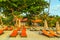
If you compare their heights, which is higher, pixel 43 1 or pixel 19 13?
pixel 43 1

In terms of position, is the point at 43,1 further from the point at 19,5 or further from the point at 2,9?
the point at 2,9

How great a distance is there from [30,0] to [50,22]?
325 inches

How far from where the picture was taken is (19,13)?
1503 inches

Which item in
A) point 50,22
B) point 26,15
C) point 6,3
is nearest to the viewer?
point 50,22

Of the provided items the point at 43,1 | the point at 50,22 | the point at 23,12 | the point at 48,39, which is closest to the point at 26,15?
the point at 23,12

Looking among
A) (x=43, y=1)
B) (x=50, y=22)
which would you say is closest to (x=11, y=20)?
(x=43, y=1)

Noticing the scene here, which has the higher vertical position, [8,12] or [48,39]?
[8,12]

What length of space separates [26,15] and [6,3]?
18.0ft

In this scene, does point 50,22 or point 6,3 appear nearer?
point 50,22

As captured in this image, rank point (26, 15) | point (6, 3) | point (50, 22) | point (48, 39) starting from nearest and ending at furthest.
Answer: point (48, 39)
point (50, 22)
point (6, 3)
point (26, 15)

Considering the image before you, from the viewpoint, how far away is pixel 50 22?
32.2 meters

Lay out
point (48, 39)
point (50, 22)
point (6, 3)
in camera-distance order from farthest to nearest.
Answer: point (6, 3), point (50, 22), point (48, 39)

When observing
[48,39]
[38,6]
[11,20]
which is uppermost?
[38,6]

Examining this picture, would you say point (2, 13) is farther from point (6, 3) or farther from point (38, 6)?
point (38, 6)
